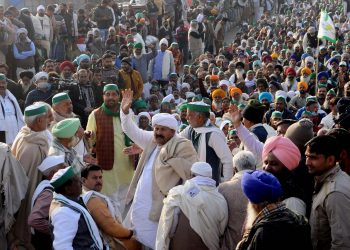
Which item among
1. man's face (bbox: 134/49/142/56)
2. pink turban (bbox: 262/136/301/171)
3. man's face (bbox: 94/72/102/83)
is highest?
pink turban (bbox: 262/136/301/171)

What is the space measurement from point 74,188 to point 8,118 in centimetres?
456

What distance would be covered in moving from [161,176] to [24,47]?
956 cm

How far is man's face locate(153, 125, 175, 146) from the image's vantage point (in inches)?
278

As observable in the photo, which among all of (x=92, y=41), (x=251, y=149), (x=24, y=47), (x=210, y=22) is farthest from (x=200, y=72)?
(x=251, y=149)

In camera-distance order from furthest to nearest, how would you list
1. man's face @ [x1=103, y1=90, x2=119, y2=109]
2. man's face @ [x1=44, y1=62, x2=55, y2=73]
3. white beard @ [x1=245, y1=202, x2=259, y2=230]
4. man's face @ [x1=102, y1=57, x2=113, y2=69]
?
man's face @ [x1=44, y1=62, x2=55, y2=73] → man's face @ [x1=102, y1=57, x2=113, y2=69] → man's face @ [x1=103, y1=90, x2=119, y2=109] → white beard @ [x1=245, y1=202, x2=259, y2=230]

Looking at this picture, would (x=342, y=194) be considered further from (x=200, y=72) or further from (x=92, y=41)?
(x=92, y=41)

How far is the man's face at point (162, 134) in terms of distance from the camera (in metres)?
7.07

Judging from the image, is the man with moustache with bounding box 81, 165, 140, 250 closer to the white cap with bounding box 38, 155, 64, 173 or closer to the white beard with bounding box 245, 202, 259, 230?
the white cap with bounding box 38, 155, 64, 173

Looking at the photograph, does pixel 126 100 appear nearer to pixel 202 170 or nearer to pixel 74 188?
pixel 202 170

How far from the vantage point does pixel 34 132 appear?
23.8 feet

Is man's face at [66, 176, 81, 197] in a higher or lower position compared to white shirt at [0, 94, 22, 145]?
higher

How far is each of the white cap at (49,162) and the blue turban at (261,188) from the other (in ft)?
7.96

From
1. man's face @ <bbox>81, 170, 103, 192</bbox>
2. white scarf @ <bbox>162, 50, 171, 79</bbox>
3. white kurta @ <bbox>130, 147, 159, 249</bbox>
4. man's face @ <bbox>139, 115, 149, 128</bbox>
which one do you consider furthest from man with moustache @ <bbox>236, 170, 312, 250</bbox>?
white scarf @ <bbox>162, 50, 171, 79</bbox>

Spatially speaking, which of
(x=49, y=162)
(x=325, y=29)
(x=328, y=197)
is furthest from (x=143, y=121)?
(x=325, y=29)
